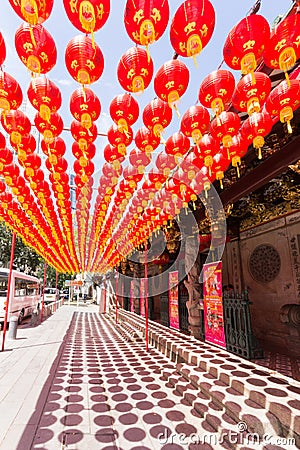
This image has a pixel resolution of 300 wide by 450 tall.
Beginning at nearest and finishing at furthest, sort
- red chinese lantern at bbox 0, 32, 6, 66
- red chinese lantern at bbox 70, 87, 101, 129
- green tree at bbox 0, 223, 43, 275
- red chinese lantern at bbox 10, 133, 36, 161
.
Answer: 1. red chinese lantern at bbox 0, 32, 6, 66
2. red chinese lantern at bbox 70, 87, 101, 129
3. red chinese lantern at bbox 10, 133, 36, 161
4. green tree at bbox 0, 223, 43, 275

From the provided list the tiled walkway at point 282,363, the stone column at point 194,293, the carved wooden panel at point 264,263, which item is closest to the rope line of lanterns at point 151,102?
the stone column at point 194,293

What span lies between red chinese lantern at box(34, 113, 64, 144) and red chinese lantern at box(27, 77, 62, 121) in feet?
1.04

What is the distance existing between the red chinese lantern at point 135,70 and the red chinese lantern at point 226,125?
1298 mm

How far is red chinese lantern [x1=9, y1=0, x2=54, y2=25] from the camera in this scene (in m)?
1.98

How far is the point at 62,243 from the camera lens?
12328 mm

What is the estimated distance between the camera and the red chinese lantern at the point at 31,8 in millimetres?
1975

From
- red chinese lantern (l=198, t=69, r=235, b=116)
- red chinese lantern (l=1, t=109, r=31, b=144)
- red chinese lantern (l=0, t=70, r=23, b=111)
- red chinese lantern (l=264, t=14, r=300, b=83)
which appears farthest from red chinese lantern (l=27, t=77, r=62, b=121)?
red chinese lantern (l=264, t=14, r=300, b=83)

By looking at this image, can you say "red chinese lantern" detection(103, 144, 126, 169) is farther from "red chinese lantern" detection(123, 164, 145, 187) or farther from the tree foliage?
the tree foliage

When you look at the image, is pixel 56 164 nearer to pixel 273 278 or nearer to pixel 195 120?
pixel 195 120

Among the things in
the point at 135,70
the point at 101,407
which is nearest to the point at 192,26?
the point at 135,70

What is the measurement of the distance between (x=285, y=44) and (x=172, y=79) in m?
1.21

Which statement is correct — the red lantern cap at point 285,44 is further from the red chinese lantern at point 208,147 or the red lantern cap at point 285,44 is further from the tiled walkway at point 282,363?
the tiled walkway at point 282,363

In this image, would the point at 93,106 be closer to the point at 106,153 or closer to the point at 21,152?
the point at 106,153

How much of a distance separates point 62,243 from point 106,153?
884 centimetres
